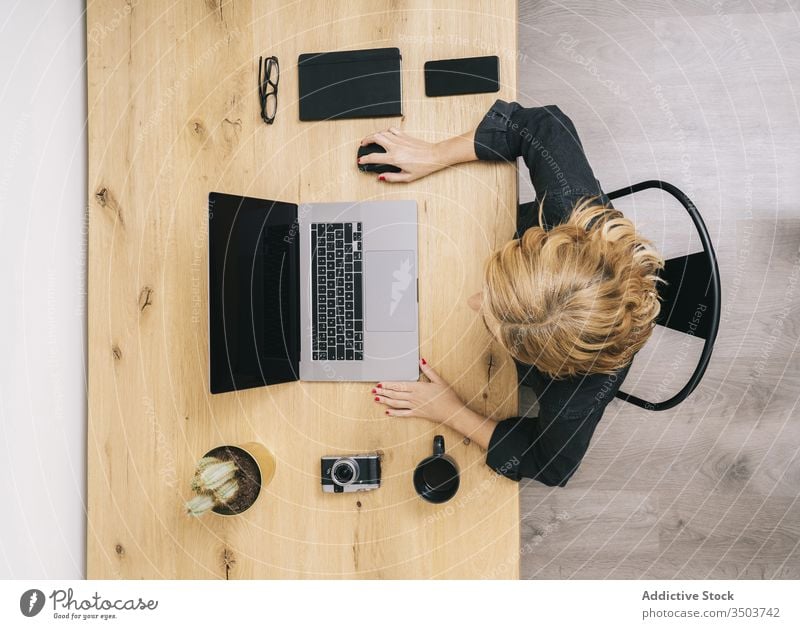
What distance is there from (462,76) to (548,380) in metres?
0.58

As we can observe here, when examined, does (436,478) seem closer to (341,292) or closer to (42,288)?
(341,292)

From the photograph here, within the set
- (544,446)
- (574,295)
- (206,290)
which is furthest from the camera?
(206,290)

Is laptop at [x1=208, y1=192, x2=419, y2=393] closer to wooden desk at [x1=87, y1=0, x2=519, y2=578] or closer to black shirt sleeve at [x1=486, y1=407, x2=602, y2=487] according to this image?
wooden desk at [x1=87, y1=0, x2=519, y2=578]

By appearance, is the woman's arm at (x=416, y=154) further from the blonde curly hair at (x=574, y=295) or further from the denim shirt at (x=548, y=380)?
the blonde curly hair at (x=574, y=295)

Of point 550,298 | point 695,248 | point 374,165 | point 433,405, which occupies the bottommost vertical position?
point 433,405

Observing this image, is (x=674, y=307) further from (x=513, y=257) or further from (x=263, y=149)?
(x=263, y=149)

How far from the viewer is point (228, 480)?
0.87 metres

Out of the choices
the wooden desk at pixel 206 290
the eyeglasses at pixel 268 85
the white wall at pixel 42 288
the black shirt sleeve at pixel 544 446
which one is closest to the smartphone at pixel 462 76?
the wooden desk at pixel 206 290

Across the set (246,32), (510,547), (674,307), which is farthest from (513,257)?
(246,32)

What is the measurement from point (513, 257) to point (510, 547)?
518 millimetres

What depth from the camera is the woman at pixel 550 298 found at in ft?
2.53

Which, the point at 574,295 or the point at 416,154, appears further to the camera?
the point at 416,154

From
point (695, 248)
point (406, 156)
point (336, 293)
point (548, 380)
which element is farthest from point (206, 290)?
point (695, 248)

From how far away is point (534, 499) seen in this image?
137cm
